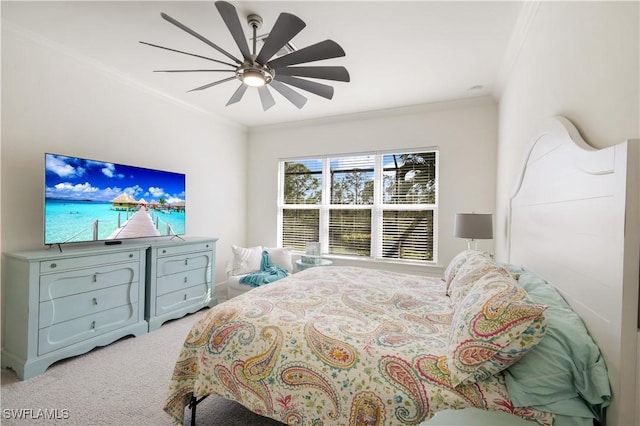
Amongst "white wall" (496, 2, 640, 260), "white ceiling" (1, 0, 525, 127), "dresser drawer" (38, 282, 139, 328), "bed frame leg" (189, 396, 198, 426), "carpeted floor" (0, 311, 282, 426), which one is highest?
"white ceiling" (1, 0, 525, 127)

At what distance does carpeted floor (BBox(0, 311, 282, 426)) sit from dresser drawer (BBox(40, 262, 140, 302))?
59 cm

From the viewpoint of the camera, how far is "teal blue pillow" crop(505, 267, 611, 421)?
99 centimetres

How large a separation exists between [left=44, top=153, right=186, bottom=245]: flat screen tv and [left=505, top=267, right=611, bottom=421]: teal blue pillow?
3343 millimetres

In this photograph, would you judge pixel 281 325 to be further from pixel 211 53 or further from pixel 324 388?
pixel 211 53

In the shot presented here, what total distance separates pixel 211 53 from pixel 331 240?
2944 millimetres

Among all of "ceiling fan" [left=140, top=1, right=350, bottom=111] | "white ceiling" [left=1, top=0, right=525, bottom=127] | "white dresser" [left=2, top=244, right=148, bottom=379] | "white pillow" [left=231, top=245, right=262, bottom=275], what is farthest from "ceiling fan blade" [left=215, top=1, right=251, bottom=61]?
"white pillow" [left=231, top=245, right=262, bottom=275]

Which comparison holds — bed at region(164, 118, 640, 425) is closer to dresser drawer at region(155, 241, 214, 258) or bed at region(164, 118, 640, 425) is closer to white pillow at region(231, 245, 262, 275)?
dresser drawer at region(155, 241, 214, 258)

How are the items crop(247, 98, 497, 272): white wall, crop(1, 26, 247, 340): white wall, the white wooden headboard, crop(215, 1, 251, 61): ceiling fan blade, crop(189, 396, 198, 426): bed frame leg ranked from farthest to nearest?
crop(247, 98, 497, 272): white wall
crop(1, 26, 247, 340): white wall
crop(189, 396, 198, 426): bed frame leg
crop(215, 1, 251, 61): ceiling fan blade
the white wooden headboard

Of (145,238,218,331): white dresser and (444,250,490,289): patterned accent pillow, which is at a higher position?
(444,250,490,289): patterned accent pillow

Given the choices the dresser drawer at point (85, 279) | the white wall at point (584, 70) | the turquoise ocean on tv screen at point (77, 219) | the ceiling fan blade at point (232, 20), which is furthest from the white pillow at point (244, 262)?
the white wall at point (584, 70)

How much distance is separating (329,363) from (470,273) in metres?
1.08

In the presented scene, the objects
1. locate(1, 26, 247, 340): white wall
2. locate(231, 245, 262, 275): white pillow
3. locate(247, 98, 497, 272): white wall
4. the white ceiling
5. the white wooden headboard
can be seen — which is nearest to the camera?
the white wooden headboard

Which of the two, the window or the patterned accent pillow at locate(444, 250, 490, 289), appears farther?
the window

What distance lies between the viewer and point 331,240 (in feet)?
15.0
